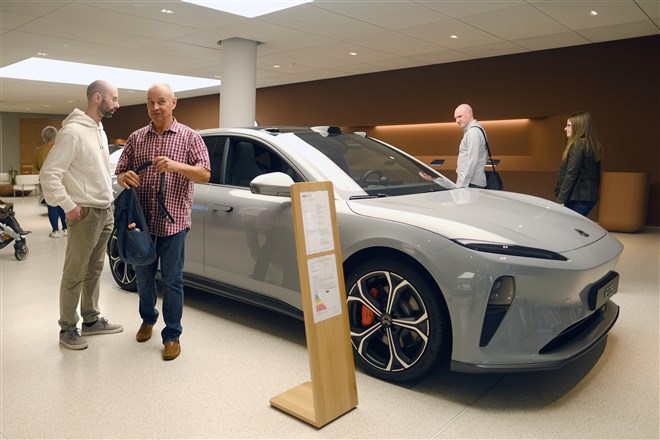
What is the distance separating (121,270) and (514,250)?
3.01 meters

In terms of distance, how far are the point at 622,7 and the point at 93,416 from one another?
23.4 feet

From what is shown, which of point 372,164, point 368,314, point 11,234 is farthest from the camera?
point 11,234

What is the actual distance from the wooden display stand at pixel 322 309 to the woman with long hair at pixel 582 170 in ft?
10.7

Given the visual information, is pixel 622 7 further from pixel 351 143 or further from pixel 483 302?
pixel 483 302

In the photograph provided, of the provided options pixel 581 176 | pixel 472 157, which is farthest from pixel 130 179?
pixel 581 176

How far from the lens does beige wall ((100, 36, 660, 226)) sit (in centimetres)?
829

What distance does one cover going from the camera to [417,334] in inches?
95.0

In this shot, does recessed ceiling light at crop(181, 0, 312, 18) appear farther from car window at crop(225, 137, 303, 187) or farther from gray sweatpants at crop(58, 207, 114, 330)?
gray sweatpants at crop(58, 207, 114, 330)

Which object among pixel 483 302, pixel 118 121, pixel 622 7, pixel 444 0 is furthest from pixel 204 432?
pixel 118 121

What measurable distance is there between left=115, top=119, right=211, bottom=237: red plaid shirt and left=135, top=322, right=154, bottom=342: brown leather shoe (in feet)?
2.05

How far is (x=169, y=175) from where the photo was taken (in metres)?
2.82

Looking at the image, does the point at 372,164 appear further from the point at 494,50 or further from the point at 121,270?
the point at 494,50

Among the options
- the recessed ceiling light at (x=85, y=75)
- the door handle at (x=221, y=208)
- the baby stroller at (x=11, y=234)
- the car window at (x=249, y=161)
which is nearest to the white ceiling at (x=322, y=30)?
the recessed ceiling light at (x=85, y=75)

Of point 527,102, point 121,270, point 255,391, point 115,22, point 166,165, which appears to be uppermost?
point 115,22
